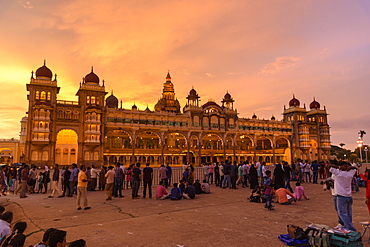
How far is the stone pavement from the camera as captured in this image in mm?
6691

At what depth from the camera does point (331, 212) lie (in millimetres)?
9727

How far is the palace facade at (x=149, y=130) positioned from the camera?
42656mm

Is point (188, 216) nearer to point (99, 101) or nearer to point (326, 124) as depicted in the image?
point (99, 101)

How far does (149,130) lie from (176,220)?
4307 centimetres

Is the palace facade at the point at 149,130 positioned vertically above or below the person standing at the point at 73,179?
above

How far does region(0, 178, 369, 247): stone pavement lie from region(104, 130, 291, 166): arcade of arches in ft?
122

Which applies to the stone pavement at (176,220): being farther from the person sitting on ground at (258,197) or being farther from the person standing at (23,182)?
the person standing at (23,182)

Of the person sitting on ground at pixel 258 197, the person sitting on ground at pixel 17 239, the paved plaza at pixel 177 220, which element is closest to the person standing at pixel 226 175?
the paved plaza at pixel 177 220

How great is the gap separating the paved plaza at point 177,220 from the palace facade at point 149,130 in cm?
3277

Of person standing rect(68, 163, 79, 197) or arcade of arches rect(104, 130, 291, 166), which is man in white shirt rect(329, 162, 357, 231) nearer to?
person standing rect(68, 163, 79, 197)

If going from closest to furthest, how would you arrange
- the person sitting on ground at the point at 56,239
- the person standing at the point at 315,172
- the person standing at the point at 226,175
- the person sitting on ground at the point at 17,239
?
the person sitting on ground at the point at 56,239, the person sitting on ground at the point at 17,239, the person standing at the point at 226,175, the person standing at the point at 315,172

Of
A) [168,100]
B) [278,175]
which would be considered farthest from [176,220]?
[168,100]

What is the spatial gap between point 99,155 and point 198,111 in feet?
77.3

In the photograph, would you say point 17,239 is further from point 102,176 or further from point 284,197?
point 102,176
